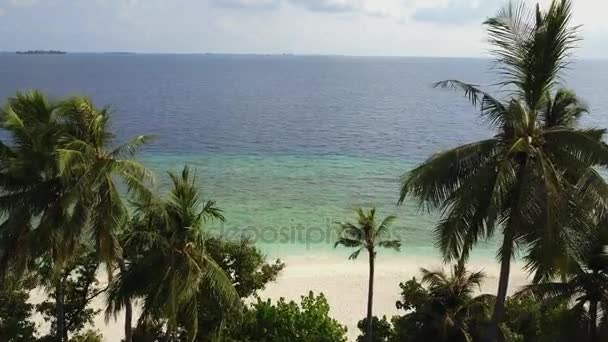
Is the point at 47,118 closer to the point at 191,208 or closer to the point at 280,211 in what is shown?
the point at 191,208

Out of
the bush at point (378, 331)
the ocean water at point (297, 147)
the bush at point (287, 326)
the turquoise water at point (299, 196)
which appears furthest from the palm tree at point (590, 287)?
the turquoise water at point (299, 196)

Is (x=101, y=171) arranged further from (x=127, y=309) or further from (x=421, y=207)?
(x=421, y=207)

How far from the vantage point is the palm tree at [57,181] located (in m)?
9.68

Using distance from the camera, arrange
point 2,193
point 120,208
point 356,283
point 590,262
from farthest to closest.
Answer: point 356,283, point 2,193, point 120,208, point 590,262

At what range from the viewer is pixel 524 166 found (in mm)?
7711

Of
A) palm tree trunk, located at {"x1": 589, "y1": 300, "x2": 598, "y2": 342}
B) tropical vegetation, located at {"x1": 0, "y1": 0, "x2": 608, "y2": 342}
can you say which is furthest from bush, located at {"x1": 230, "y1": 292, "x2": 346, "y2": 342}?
palm tree trunk, located at {"x1": 589, "y1": 300, "x2": 598, "y2": 342}

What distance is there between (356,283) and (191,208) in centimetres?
1550

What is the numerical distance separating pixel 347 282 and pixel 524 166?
55.8 feet

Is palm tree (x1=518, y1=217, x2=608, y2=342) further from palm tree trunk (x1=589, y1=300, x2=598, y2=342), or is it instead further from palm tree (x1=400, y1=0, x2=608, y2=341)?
palm tree (x1=400, y1=0, x2=608, y2=341)

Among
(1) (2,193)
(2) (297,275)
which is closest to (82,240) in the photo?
(1) (2,193)

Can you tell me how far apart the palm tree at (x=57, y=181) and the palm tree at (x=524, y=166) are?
5.46 m

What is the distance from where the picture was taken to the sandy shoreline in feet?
66.4

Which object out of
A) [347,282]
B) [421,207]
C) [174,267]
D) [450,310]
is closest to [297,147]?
[347,282]

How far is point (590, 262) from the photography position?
30.3ft
